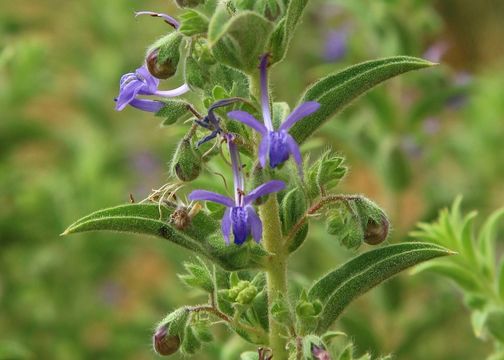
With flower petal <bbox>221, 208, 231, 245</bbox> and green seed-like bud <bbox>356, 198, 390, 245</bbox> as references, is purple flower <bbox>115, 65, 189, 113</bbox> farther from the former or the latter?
green seed-like bud <bbox>356, 198, 390, 245</bbox>

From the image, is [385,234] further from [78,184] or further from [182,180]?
[78,184]

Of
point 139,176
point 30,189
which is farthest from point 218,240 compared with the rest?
point 139,176

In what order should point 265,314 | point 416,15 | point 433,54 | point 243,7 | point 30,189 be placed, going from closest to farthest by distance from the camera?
1. point 243,7
2. point 265,314
3. point 416,15
4. point 433,54
5. point 30,189

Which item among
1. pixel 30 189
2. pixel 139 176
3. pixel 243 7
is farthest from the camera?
pixel 139 176

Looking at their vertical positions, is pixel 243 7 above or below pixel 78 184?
below

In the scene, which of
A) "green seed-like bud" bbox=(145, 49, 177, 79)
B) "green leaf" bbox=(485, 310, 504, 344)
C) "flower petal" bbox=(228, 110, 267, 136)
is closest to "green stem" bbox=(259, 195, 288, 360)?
"flower petal" bbox=(228, 110, 267, 136)

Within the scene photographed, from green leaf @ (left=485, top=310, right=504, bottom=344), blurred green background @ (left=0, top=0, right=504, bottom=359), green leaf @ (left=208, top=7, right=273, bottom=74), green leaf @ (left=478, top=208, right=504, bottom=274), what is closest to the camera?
green leaf @ (left=208, top=7, right=273, bottom=74)
